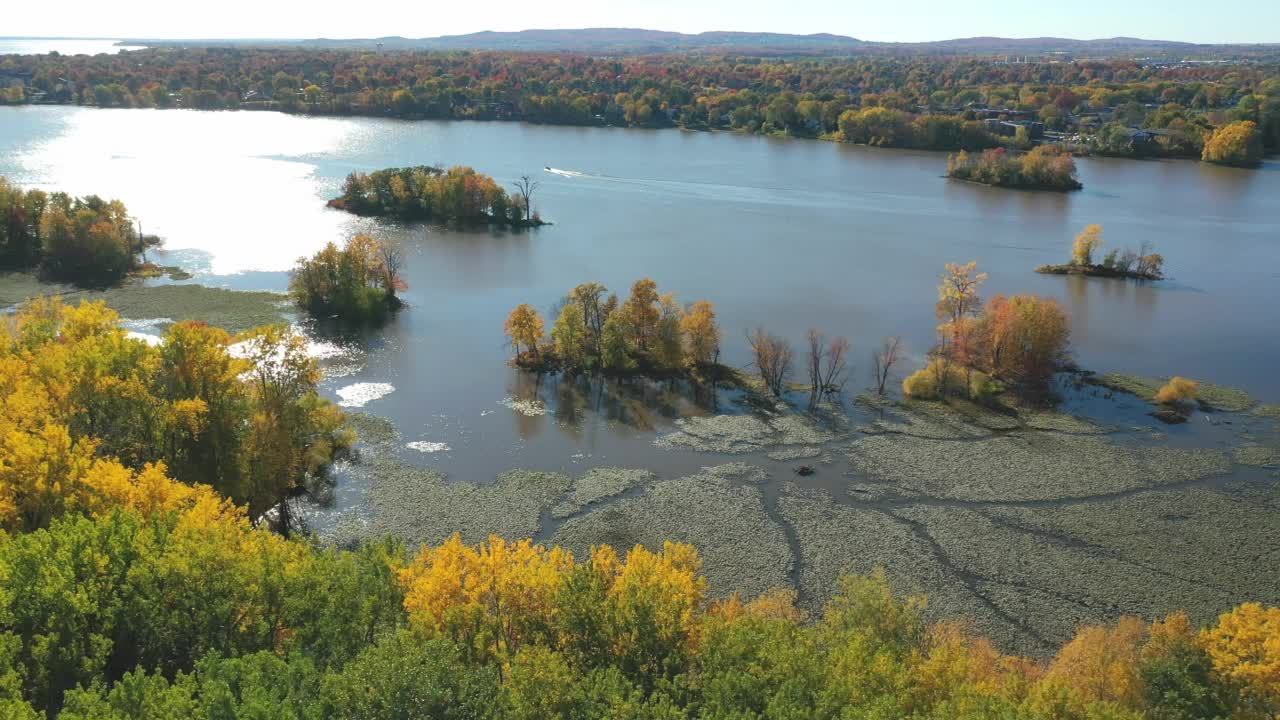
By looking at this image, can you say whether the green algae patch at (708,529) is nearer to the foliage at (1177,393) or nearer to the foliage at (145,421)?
the foliage at (145,421)

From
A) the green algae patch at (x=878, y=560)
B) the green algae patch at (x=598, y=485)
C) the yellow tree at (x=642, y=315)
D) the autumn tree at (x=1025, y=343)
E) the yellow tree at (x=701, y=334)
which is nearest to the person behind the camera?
the green algae patch at (x=878, y=560)

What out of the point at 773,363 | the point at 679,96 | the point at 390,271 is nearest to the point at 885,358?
the point at 773,363

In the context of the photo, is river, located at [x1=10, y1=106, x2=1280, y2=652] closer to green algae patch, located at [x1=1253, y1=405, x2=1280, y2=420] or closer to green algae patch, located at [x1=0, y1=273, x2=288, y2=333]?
green algae patch, located at [x1=1253, y1=405, x2=1280, y2=420]

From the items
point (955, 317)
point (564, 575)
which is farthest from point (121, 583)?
point (955, 317)

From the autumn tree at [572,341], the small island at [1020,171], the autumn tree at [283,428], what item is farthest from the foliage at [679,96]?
the autumn tree at [283,428]

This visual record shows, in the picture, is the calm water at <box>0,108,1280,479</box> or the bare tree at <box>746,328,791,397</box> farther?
the bare tree at <box>746,328,791,397</box>

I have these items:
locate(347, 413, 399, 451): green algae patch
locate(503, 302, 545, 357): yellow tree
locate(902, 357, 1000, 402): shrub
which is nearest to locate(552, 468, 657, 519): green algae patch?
locate(347, 413, 399, 451): green algae patch
